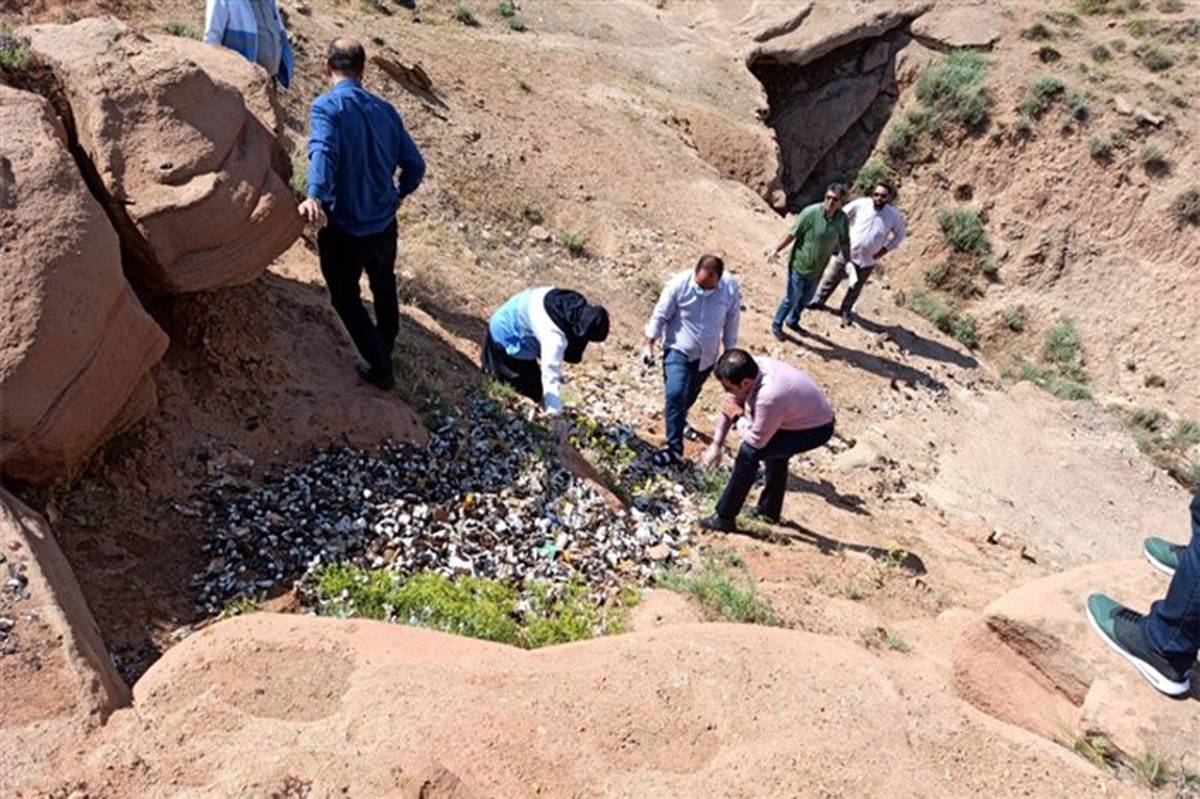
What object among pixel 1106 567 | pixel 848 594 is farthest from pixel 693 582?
pixel 1106 567

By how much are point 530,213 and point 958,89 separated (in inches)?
409

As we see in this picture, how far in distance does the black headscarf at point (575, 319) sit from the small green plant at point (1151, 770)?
3.30 meters

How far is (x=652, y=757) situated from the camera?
3154 mm

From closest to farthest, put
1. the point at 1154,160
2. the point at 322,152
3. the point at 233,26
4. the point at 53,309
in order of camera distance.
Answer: the point at 53,309 → the point at 322,152 → the point at 233,26 → the point at 1154,160

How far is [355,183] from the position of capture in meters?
4.66

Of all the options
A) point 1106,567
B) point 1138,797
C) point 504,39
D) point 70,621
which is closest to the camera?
point 70,621

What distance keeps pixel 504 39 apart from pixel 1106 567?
41.5 feet

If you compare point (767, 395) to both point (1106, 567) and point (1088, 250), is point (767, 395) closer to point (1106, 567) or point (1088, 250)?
point (1106, 567)

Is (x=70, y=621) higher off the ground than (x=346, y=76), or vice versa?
(x=346, y=76)

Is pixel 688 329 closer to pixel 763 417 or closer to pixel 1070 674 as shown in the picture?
pixel 763 417

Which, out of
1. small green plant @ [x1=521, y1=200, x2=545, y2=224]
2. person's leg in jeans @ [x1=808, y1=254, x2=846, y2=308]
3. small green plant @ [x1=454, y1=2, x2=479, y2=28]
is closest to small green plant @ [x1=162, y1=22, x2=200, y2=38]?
small green plant @ [x1=521, y1=200, x2=545, y2=224]

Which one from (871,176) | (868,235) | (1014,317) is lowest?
(1014,317)

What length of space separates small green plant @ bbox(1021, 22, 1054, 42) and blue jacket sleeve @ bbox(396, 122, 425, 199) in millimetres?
16150

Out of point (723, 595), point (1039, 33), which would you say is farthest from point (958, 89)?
point (723, 595)
